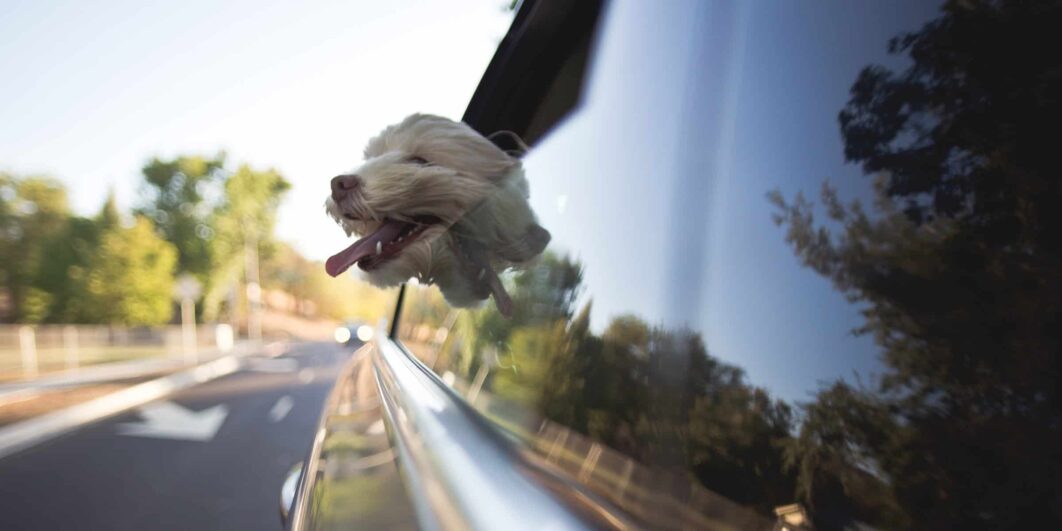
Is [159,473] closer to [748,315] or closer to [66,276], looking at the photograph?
[748,315]

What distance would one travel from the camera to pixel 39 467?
6.24 meters

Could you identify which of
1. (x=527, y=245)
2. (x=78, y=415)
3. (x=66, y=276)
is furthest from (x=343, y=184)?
(x=66, y=276)

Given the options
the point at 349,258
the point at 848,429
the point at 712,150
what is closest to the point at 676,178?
the point at 712,150

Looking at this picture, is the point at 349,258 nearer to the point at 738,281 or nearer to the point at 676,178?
the point at 676,178

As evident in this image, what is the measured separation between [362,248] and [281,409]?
1075 centimetres

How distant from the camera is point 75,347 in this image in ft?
74.7

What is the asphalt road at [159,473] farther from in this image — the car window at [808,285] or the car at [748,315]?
the car window at [808,285]

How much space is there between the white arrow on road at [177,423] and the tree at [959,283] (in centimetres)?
902

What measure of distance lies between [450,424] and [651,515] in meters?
0.73

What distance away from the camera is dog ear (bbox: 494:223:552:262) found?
4.66ft

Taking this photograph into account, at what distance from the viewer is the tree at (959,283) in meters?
0.44

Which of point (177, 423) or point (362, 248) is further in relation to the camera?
point (177, 423)

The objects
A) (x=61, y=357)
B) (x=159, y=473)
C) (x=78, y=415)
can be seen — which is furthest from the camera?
(x=61, y=357)

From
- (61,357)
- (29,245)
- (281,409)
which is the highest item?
(281,409)
